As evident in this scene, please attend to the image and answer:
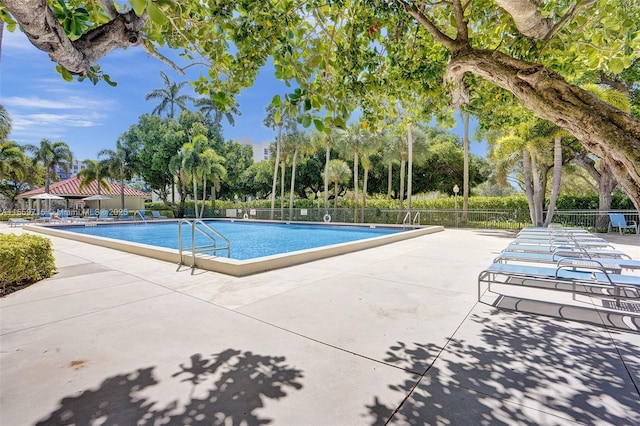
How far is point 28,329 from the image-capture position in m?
3.29

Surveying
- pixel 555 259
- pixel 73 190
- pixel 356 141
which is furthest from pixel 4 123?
pixel 555 259

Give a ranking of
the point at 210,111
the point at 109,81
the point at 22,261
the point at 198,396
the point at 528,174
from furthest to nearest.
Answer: the point at 210,111
the point at 528,174
the point at 22,261
the point at 109,81
the point at 198,396

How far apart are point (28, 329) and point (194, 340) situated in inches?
75.0

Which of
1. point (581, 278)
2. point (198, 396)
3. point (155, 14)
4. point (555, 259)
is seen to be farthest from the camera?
point (555, 259)

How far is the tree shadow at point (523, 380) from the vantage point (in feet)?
6.61

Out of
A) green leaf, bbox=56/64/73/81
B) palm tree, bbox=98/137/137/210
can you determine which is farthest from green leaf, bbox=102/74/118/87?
palm tree, bbox=98/137/137/210

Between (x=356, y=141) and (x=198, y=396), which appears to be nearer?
(x=198, y=396)

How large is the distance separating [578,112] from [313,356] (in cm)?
271

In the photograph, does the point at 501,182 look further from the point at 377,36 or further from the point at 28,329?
the point at 28,329

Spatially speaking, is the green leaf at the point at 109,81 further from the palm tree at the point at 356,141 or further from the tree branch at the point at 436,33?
the palm tree at the point at 356,141

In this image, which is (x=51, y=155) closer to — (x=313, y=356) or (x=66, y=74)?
(x=66, y=74)

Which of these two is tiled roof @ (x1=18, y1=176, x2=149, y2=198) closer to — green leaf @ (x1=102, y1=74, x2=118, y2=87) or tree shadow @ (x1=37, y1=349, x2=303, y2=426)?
green leaf @ (x1=102, y1=74, x2=118, y2=87)

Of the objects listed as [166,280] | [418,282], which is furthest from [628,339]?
[166,280]

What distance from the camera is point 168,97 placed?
36.7 meters
